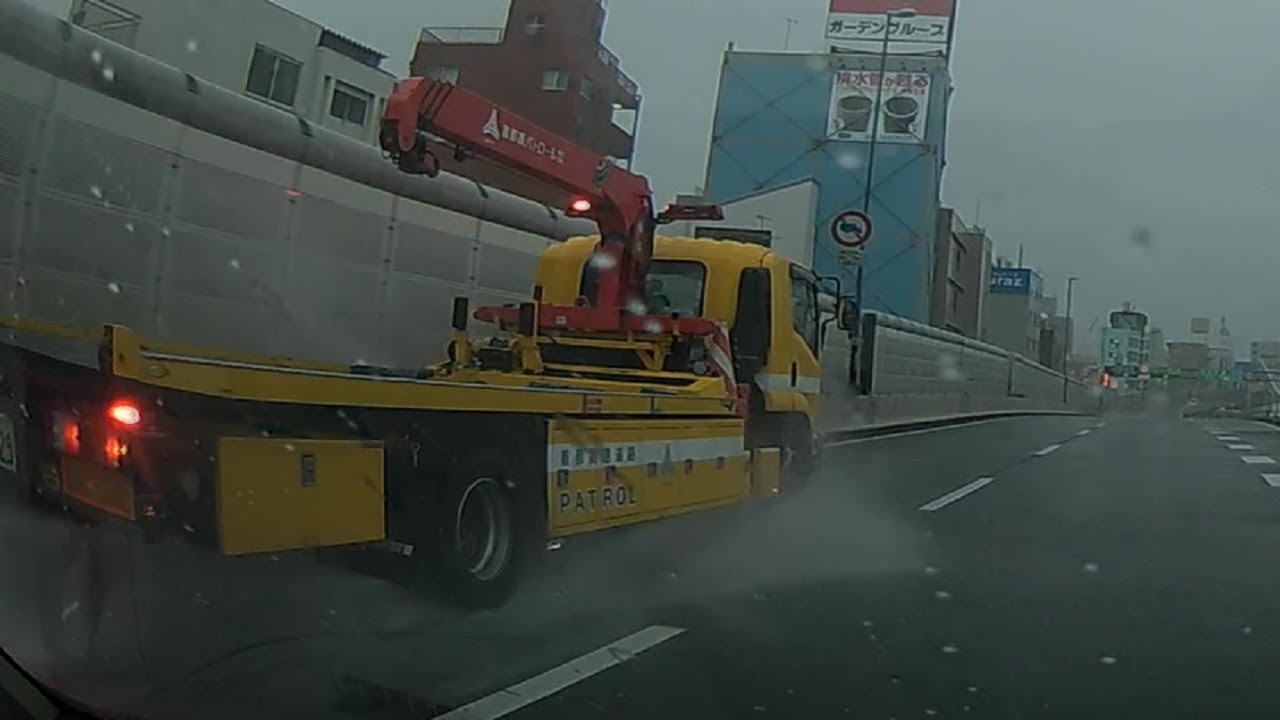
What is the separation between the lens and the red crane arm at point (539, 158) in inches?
306

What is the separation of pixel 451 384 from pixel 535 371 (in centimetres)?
315

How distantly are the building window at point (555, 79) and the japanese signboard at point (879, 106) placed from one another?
3.06 meters

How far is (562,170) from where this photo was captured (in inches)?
365

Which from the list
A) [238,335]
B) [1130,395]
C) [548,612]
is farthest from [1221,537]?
[1130,395]

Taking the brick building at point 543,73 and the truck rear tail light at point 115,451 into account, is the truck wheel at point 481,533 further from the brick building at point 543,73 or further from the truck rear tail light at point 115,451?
the brick building at point 543,73

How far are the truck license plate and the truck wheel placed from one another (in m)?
1.77

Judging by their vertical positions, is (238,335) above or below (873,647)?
above

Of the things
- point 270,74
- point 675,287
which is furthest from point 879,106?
point 270,74

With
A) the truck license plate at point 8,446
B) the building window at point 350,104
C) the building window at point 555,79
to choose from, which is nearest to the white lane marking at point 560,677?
the truck license plate at point 8,446

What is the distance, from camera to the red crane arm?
778 centimetres

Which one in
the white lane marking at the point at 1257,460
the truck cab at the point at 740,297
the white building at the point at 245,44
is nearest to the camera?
the white building at the point at 245,44

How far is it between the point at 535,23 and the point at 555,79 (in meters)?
1.31

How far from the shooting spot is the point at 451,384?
19.4 ft

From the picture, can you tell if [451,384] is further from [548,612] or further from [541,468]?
[548,612]
